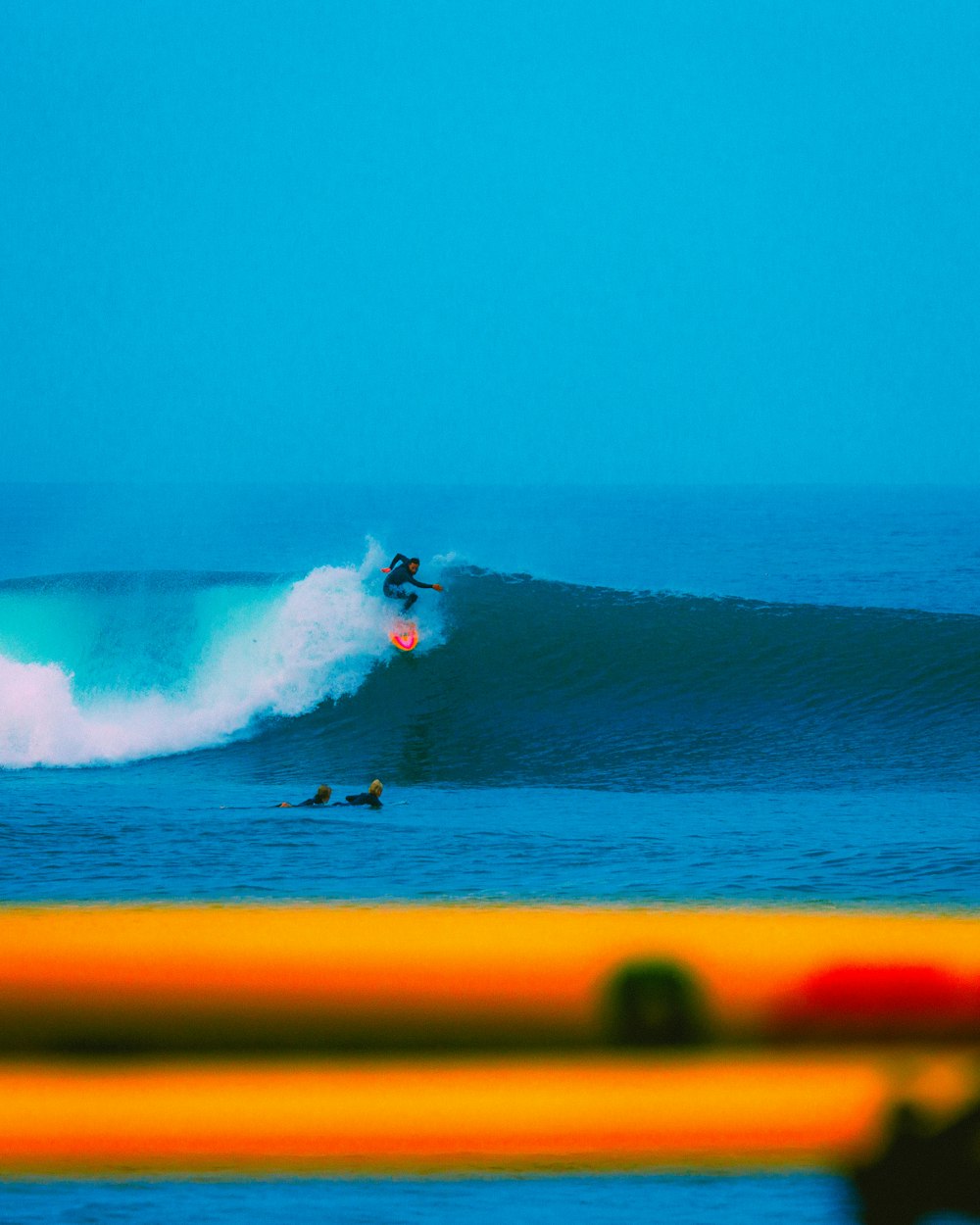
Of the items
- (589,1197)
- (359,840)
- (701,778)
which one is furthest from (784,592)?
(589,1197)

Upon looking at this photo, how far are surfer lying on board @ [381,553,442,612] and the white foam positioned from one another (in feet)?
1.19

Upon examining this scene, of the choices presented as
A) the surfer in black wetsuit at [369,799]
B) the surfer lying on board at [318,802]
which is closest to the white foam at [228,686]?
the surfer lying on board at [318,802]

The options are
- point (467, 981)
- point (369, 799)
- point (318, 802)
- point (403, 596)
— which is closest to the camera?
point (467, 981)

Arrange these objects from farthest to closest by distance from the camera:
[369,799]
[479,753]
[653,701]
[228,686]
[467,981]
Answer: [228,686], [653,701], [479,753], [369,799], [467,981]

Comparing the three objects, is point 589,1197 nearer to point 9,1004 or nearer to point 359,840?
point 9,1004

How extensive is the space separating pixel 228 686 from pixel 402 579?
2972 mm

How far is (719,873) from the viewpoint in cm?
1024

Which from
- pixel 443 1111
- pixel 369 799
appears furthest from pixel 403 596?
pixel 443 1111

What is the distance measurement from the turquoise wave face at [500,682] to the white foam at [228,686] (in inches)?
1.5

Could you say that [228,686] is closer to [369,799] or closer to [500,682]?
[500,682]

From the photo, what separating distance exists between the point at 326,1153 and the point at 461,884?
879 centimetres

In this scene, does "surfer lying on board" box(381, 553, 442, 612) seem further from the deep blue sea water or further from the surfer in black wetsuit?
the surfer in black wetsuit

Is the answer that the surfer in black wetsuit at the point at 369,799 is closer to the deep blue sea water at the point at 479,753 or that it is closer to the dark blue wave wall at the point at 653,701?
the deep blue sea water at the point at 479,753

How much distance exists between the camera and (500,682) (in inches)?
810
